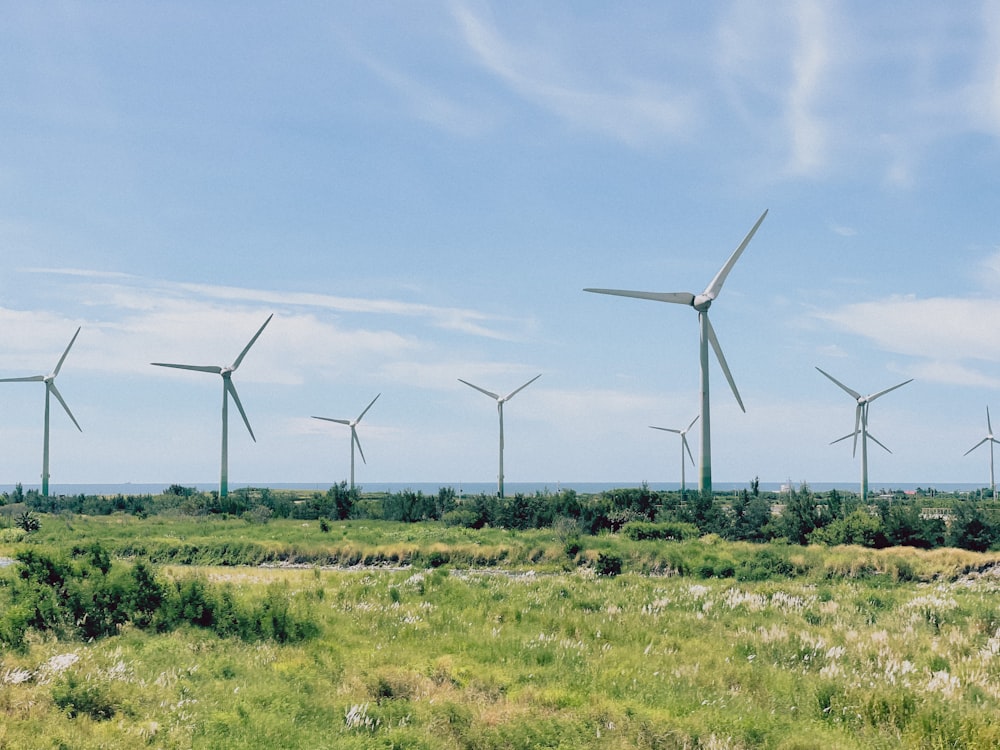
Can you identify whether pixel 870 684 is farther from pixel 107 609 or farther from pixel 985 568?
pixel 985 568

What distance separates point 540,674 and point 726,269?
1904 inches

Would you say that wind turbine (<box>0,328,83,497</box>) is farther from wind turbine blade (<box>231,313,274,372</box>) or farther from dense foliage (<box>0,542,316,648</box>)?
dense foliage (<box>0,542,316,648</box>)

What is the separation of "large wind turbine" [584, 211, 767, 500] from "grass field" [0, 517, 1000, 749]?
26.2 metres

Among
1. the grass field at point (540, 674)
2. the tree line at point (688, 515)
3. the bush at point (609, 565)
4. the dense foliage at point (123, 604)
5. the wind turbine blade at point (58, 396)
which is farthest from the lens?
the wind turbine blade at point (58, 396)

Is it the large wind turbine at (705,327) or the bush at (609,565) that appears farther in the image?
the large wind turbine at (705,327)

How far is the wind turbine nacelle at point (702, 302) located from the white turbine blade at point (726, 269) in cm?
20

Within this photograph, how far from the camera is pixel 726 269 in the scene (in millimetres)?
59625

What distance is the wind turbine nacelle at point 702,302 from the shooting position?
58.5m

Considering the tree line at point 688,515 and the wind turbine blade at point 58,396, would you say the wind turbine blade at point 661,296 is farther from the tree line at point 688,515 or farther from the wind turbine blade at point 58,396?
the wind turbine blade at point 58,396

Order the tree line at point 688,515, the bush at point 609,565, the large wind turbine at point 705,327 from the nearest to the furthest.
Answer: the bush at point 609,565 → the tree line at point 688,515 → the large wind turbine at point 705,327

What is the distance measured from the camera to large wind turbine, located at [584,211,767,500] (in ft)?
178

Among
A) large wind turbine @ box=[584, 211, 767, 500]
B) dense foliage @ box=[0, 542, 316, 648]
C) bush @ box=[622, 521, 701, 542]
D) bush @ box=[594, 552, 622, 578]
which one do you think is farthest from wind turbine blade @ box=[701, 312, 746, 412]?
dense foliage @ box=[0, 542, 316, 648]

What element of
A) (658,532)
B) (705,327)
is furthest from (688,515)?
(705,327)

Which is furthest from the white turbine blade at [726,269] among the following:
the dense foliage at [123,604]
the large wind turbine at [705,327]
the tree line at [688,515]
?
the dense foliage at [123,604]
